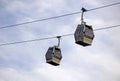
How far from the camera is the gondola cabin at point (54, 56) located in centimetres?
1877

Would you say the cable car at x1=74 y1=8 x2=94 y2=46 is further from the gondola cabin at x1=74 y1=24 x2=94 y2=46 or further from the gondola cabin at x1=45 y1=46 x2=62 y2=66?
the gondola cabin at x1=45 y1=46 x2=62 y2=66

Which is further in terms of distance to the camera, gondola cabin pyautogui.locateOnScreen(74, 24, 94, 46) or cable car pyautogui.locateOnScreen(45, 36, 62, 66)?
cable car pyautogui.locateOnScreen(45, 36, 62, 66)

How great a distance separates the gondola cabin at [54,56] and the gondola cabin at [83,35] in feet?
6.84

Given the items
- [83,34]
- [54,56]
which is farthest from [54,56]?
[83,34]

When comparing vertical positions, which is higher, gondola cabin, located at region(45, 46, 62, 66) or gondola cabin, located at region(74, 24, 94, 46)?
gondola cabin, located at region(74, 24, 94, 46)

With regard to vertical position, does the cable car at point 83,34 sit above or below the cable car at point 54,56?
above

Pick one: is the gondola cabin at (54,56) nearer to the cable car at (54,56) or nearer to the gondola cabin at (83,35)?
the cable car at (54,56)

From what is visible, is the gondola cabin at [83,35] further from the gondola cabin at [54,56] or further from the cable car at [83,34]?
the gondola cabin at [54,56]

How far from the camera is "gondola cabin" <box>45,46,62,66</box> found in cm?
1877

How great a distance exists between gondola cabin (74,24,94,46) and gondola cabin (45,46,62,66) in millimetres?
2084

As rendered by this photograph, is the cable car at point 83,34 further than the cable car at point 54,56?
No

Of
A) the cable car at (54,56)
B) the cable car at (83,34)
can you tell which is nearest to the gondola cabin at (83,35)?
the cable car at (83,34)

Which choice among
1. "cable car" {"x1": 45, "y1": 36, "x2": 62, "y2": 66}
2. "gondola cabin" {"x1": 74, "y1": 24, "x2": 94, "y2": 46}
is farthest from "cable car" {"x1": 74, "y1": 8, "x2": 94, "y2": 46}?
"cable car" {"x1": 45, "y1": 36, "x2": 62, "y2": 66}

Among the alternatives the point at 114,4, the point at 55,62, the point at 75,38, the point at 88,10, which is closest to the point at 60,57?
the point at 55,62
